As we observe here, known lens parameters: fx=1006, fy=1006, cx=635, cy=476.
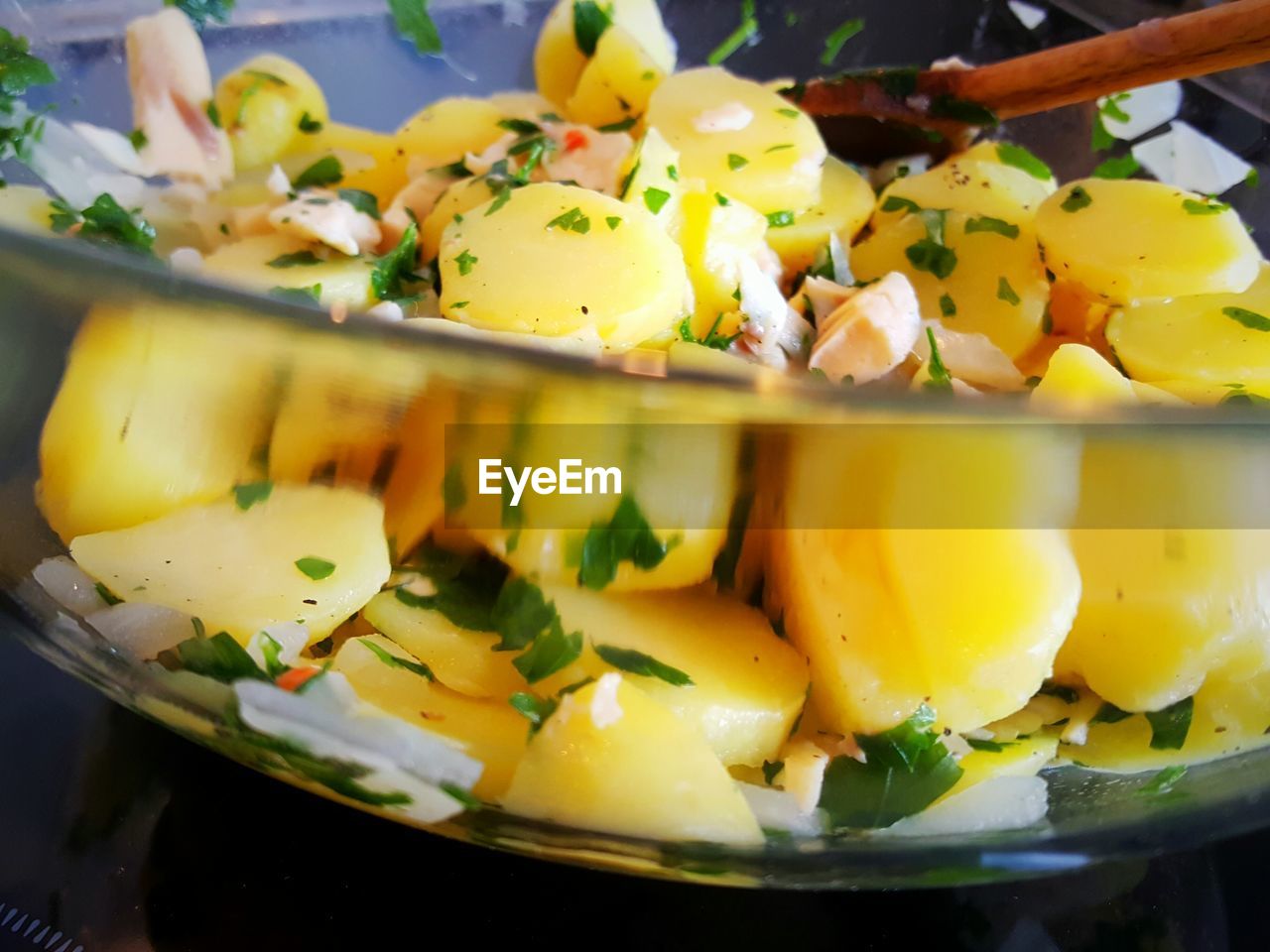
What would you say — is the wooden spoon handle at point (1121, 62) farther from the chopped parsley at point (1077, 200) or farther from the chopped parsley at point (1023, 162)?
the chopped parsley at point (1077, 200)

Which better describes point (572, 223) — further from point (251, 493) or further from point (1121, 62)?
point (1121, 62)

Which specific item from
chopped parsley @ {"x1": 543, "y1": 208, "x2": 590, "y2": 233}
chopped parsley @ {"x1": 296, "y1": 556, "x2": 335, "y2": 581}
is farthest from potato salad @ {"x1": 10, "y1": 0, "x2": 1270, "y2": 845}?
chopped parsley @ {"x1": 543, "y1": 208, "x2": 590, "y2": 233}

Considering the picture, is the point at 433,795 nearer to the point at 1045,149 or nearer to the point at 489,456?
the point at 489,456

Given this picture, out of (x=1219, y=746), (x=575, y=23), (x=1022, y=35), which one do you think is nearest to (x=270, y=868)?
(x=1219, y=746)

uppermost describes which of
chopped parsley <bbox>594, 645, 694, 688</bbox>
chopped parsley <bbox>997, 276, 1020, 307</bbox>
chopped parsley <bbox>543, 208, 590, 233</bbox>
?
chopped parsley <bbox>543, 208, 590, 233</bbox>

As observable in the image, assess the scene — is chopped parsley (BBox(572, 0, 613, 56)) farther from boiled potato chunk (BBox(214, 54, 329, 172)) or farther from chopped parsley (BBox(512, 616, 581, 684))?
chopped parsley (BBox(512, 616, 581, 684))
